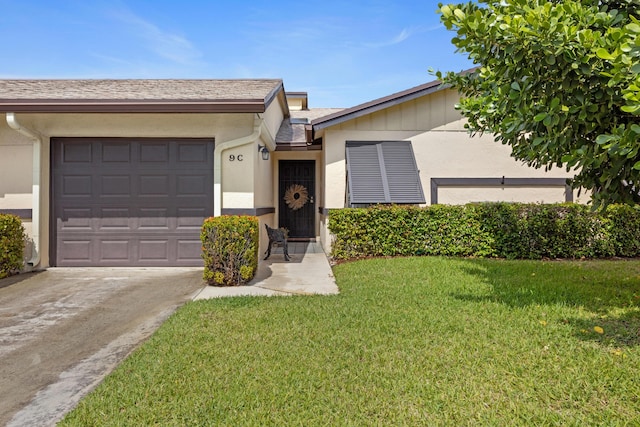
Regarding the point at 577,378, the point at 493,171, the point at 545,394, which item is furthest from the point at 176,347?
the point at 493,171

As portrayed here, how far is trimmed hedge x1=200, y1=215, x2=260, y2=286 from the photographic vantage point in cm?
572

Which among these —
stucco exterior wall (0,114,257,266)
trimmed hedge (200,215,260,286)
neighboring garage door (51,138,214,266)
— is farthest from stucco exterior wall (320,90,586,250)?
trimmed hedge (200,215,260,286)

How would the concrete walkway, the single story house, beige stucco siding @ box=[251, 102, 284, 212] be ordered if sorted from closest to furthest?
the concrete walkway → the single story house → beige stucco siding @ box=[251, 102, 284, 212]

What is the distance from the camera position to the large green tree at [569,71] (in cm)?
267

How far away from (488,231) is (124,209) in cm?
821

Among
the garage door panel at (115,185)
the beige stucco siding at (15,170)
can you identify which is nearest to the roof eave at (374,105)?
the garage door panel at (115,185)

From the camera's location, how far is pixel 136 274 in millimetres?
6910

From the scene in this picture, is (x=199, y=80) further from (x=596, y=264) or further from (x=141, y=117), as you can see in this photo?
(x=596, y=264)

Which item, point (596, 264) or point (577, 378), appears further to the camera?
point (596, 264)

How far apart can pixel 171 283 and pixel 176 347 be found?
316 cm

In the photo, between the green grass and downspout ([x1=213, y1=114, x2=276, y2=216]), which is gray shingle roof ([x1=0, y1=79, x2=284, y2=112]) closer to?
downspout ([x1=213, y1=114, x2=276, y2=216])

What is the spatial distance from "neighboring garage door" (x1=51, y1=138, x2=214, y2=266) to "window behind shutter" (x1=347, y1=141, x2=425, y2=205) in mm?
3568

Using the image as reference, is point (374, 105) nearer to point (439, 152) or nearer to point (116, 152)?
point (439, 152)

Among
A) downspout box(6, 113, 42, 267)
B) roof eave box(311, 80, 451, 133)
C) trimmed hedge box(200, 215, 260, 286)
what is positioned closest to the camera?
trimmed hedge box(200, 215, 260, 286)
